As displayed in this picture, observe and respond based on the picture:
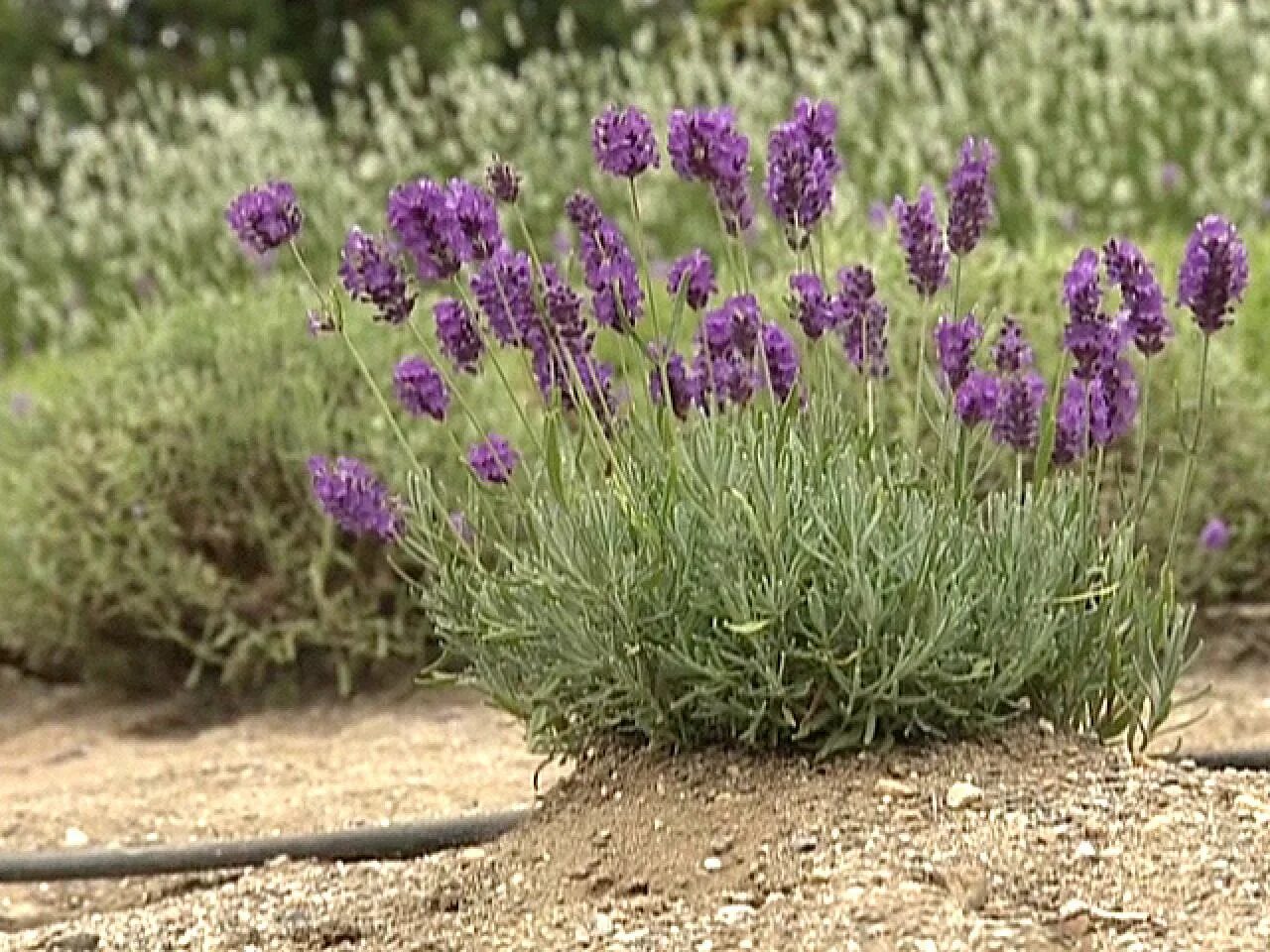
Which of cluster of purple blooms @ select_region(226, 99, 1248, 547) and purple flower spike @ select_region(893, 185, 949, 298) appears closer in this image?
cluster of purple blooms @ select_region(226, 99, 1248, 547)

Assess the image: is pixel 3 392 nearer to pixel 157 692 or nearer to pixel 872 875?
pixel 157 692

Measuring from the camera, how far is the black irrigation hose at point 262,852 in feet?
10.6

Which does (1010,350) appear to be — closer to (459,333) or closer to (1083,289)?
(1083,289)

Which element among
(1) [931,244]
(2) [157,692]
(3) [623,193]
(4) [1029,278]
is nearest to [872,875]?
(1) [931,244]

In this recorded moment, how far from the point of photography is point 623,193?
9.93 meters

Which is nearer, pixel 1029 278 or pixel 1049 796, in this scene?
pixel 1049 796

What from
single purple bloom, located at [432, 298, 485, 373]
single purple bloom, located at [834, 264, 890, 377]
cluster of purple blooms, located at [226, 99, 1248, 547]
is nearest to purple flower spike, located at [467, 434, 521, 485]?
cluster of purple blooms, located at [226, 99, 1248, 547]

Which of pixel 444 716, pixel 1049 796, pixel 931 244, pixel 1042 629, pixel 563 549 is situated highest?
pixel 931 244

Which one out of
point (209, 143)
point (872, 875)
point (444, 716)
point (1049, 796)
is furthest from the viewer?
point (209, 143)

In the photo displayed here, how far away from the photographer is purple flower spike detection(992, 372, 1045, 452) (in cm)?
287

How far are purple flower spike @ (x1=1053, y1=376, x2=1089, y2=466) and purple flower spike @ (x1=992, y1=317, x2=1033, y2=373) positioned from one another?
9 cm

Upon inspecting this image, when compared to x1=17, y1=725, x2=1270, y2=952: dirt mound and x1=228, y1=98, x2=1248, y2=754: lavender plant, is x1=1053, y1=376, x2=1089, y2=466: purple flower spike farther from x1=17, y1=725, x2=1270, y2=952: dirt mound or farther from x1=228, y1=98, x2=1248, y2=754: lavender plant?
x1=17, y1=725, x2=1270, y2=952: dirt mound

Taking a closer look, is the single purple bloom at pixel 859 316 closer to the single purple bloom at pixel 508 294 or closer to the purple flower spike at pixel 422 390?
the single purple bloom at pixel 508 294

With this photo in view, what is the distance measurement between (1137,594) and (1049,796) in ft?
1.35
